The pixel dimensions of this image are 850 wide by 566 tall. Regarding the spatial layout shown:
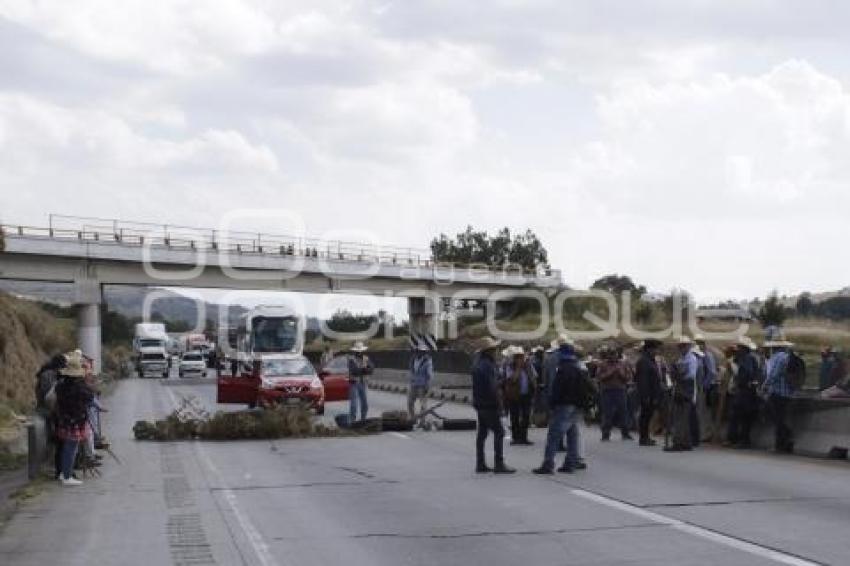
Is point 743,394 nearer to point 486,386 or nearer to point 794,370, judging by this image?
point 794,370

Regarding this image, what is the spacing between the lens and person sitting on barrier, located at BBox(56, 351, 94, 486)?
49.1 feet

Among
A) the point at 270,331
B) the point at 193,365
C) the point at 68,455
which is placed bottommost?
the point at 68,455

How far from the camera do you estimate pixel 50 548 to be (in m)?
10.3

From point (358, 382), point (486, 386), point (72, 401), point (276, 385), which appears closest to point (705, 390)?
point (486, 386)

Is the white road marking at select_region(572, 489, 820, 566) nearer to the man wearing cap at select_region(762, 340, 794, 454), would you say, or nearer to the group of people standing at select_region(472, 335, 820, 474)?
the group of people standing at select_region(472, 335, 820, 474)

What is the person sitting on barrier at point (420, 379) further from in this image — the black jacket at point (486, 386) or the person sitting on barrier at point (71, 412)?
the person sitting on barrier at point (71, 412)

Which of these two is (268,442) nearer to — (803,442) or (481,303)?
(803,442)

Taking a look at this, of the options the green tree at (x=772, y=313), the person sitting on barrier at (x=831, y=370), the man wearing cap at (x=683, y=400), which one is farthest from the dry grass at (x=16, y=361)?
the green tree at (x=772, y=313)

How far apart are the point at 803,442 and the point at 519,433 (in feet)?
15.9

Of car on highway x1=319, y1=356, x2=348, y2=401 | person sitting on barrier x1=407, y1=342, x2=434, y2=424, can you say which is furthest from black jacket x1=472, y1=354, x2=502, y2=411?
car on highway x1=319, y1=356, x2=348, y2=401

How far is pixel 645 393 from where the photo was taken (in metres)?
19.2

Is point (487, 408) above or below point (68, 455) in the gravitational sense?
above

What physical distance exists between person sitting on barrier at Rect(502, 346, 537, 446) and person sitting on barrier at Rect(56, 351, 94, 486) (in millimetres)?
7826

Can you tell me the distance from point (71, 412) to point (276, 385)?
1410 centimetres
